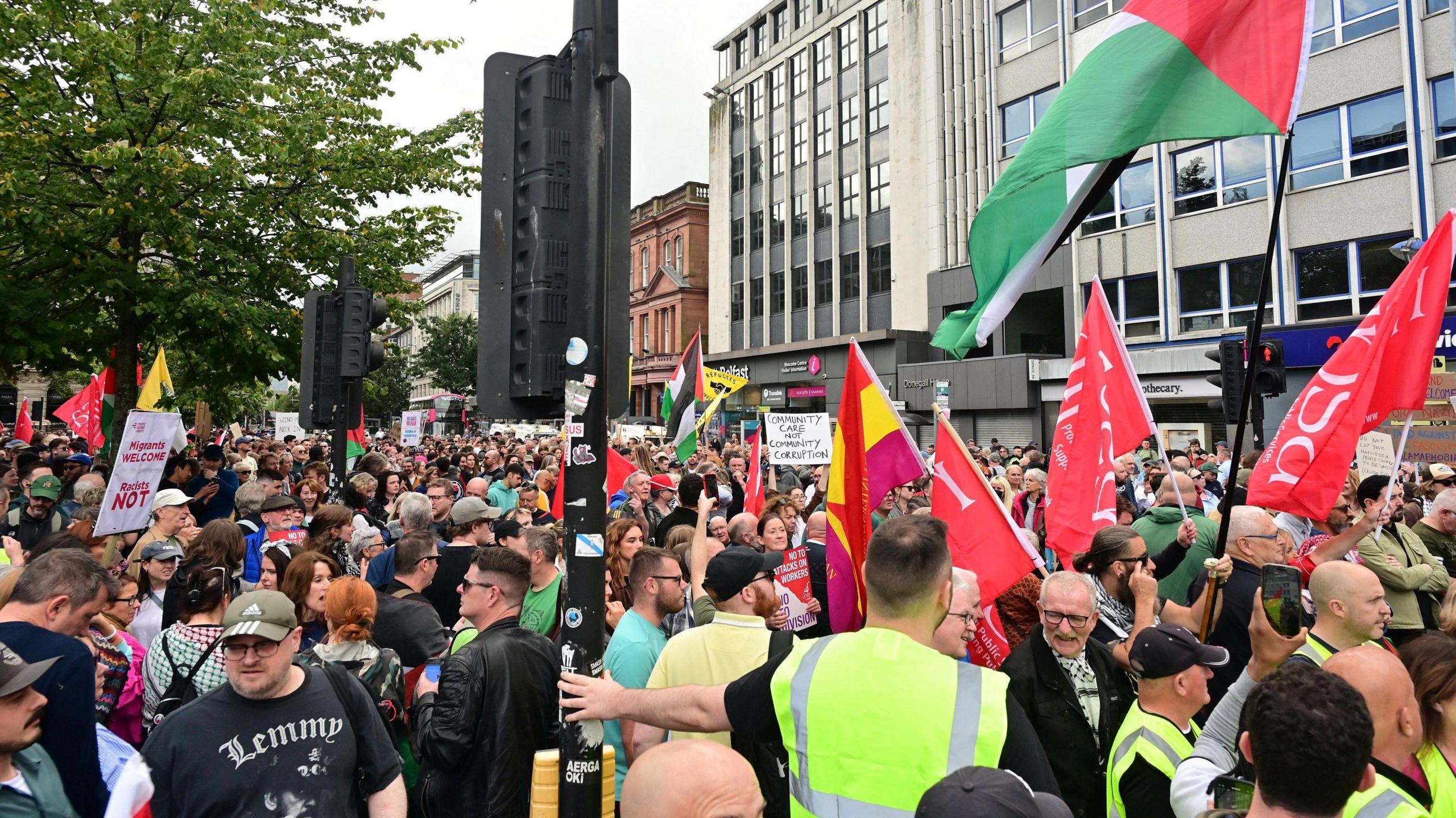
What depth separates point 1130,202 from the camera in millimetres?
28594

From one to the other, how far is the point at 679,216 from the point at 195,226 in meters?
46.6

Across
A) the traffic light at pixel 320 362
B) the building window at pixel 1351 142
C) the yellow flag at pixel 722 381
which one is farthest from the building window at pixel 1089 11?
the traffic light at pixel 320 362

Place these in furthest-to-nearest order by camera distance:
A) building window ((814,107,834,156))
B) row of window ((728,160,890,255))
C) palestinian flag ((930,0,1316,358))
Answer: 1. building window ((814,107,834,156))
2. row of window ((728,160,890,255))
3. palestinian flag ((930,0,1316,358))

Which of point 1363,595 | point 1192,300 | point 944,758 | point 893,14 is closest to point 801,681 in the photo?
point 944,758

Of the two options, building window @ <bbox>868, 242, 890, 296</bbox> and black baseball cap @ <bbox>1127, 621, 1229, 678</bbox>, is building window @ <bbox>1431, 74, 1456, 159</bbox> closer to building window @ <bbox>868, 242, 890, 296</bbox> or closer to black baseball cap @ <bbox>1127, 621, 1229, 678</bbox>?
building window @ <bbox>868, 242, 890, 296</bbox>

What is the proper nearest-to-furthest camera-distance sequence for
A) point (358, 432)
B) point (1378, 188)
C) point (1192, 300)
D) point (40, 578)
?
point (40, 578)
point (358, 432)
point (1378, 188)
point (1192, 300)

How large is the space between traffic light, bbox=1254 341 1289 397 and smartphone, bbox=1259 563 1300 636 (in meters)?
6.71

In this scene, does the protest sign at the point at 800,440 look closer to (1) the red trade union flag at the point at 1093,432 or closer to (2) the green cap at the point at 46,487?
(1) the red trade union flag at the point at 1093,432

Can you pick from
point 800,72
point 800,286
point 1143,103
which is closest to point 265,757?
Answer: point 1143,103

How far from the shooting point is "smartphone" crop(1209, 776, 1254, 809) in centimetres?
243

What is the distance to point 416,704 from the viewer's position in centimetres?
405

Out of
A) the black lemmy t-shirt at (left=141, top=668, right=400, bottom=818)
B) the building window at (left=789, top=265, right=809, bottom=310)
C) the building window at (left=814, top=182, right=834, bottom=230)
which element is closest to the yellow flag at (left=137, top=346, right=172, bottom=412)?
the black lemmy t-shirt at (left=141, top=668, right=400, bottom=818)

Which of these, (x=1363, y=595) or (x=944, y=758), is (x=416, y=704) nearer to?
(x=944, y=758)

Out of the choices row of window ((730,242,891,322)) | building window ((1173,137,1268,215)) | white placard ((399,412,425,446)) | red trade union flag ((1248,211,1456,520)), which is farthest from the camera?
row of window ((730,242,891,322))
